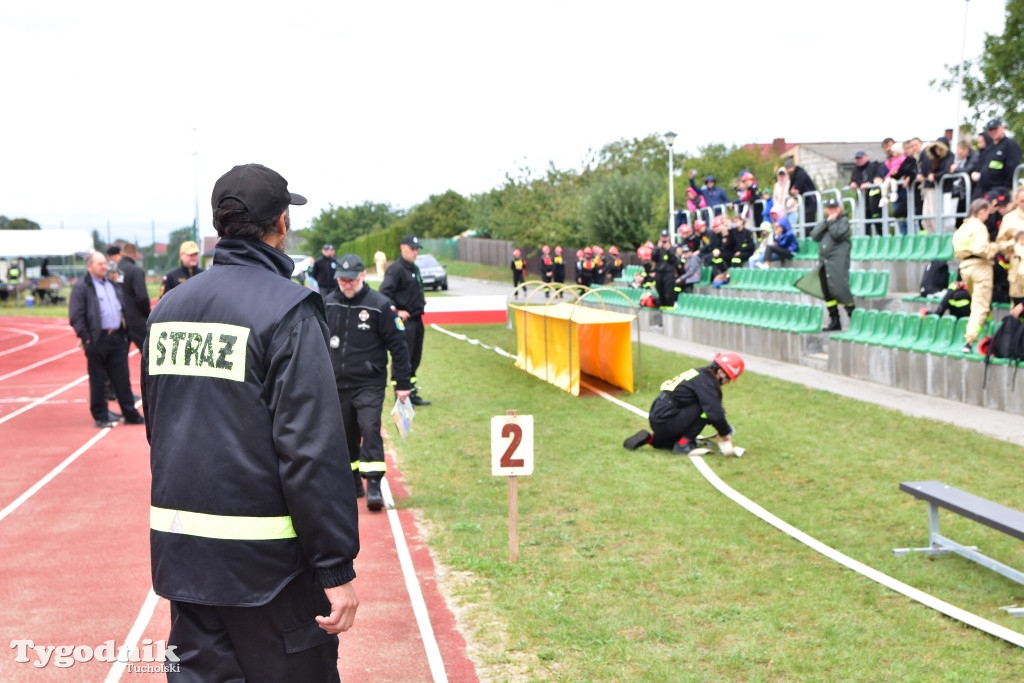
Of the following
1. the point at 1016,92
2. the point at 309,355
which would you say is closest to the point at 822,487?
the point at 309,355

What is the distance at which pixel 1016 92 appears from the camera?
1961 inches

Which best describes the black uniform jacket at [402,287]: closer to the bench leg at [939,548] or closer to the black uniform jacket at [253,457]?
the bench leg at [939,548]

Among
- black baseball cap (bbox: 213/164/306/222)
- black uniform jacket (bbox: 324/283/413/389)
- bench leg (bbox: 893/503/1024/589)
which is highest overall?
black baseball cap (bbox: 213/164/306/222)

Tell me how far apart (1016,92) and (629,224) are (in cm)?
1879

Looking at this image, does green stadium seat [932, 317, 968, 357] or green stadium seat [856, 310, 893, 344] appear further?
green stadium seat [856, 310, 893, 344]

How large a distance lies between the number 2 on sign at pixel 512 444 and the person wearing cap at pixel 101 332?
25.4ft

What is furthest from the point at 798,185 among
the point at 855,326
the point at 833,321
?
the point at 855,326

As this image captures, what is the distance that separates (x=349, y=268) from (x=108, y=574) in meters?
3.16

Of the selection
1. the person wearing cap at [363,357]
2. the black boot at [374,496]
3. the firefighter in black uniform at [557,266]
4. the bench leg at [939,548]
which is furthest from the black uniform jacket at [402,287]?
the firefighter in black uniform at [557,266]

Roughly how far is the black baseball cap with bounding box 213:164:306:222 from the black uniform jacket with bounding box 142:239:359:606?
0.24m

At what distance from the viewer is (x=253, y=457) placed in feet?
10.3

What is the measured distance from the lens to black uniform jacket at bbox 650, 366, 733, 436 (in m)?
10.9

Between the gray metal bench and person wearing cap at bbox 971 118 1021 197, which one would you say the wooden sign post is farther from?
person wearing cap at bbox 971 118 1021 197

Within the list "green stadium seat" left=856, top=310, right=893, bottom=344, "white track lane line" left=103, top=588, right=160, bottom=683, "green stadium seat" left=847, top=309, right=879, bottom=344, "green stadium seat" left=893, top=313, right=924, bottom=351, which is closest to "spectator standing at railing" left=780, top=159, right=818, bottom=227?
"green stadium seat" left=847, top=309, right=879, bottom=344
